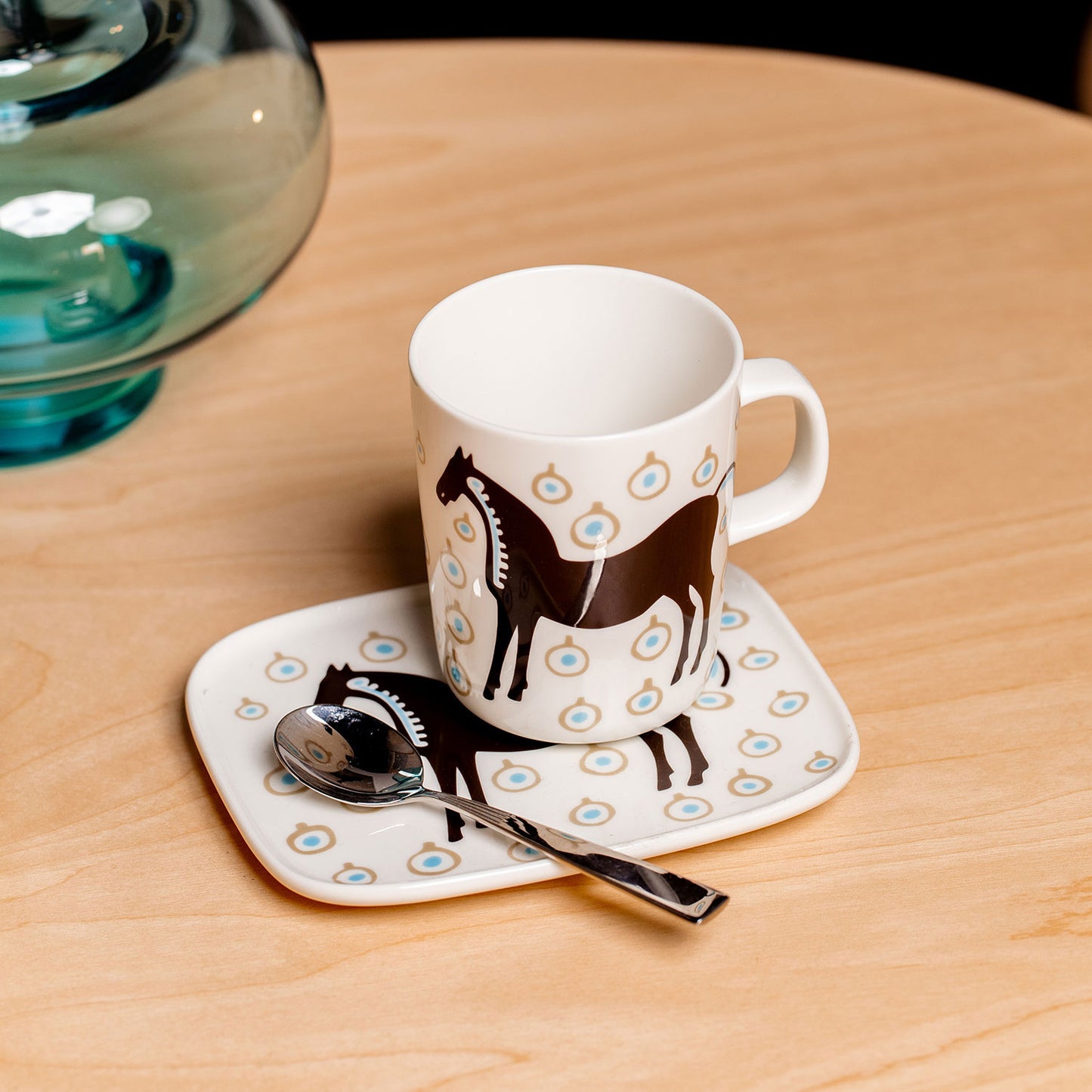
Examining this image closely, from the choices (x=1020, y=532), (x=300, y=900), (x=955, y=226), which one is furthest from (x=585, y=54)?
(x=300, y=900)

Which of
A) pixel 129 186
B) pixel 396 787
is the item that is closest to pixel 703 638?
pixel 396 787

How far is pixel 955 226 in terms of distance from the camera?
75 centimetres

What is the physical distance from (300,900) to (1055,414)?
0.43 metres

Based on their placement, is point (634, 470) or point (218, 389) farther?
point (218, 389)

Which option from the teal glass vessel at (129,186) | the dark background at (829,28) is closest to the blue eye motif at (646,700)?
the teal glass vessel at (129,186)

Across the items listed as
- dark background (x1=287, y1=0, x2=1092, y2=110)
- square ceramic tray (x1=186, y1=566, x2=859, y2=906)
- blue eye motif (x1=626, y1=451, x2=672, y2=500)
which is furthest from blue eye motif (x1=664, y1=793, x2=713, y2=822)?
dark background (x1=287, y1=0, x2=1092, y2=110)

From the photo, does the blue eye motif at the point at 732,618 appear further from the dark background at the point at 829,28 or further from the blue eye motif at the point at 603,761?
the dark background at the point at 829,28

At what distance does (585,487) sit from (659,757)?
0.11 metres

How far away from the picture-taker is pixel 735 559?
55 cm

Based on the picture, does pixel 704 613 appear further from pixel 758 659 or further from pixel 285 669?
pixel 285 669

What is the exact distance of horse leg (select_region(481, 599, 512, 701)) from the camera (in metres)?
0.42

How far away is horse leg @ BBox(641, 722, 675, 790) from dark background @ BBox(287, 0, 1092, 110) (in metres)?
1.73

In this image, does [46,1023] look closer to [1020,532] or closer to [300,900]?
[300,900]

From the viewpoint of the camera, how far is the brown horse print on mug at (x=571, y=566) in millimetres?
395
